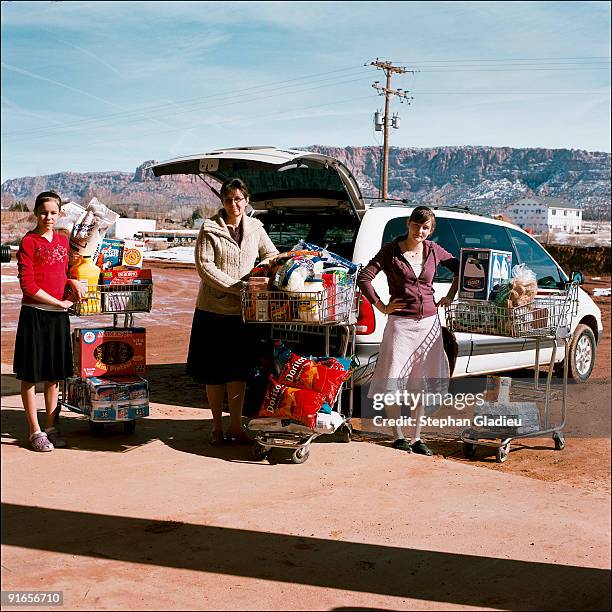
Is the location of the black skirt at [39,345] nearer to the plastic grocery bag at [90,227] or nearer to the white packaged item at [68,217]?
the plastic grocery bag at [90,227]

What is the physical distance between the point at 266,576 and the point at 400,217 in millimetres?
4050

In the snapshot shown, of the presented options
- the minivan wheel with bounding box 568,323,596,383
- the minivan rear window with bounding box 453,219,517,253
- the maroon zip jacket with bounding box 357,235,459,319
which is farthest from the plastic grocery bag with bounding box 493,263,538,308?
the minivan wheel with bounding box 568,323,596,383

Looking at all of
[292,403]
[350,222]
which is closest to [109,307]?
[292,403]

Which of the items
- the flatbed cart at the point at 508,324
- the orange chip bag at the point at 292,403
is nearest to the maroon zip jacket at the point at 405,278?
the flatbed cart at the point at 508,324

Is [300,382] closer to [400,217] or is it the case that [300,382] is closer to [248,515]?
[248,515]

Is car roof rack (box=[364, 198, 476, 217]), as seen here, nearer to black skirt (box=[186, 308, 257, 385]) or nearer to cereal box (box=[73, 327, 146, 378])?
black skirt (box=[186, 308, 257, 385])

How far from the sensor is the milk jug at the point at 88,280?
6309 mm

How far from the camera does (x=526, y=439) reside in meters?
7.23

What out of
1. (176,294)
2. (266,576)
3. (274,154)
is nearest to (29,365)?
(274,154)

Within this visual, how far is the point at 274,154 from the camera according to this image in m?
6.43

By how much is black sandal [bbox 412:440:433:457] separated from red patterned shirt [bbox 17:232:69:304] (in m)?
2.93

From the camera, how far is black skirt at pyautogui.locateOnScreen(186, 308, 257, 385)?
6180 millimetres

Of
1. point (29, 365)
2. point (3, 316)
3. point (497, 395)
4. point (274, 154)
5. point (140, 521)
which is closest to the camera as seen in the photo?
point (140, 521)

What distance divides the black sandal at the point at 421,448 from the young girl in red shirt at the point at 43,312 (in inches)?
105
